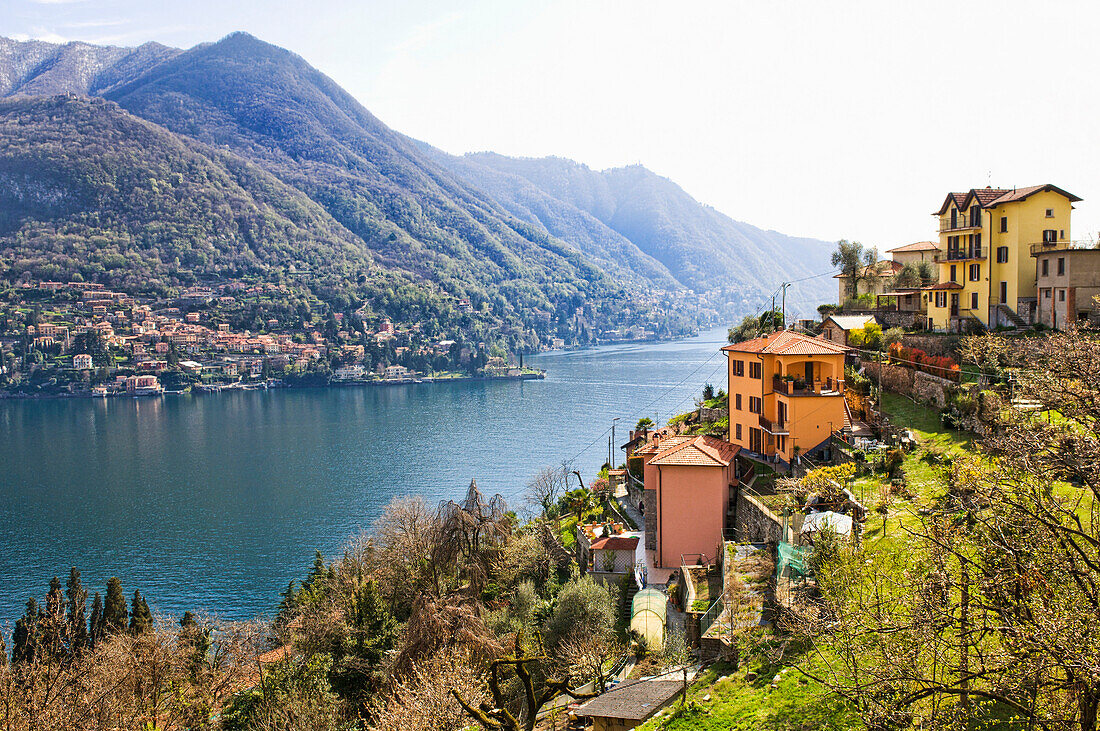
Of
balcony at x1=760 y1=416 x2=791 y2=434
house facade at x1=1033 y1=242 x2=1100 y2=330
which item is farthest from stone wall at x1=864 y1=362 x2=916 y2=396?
house facade at x1=1033 y1=242 x2=1100 y2=330

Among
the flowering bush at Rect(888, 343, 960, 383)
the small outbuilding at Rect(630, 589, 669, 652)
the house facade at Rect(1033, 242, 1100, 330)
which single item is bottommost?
the small outbuilding at Rect(630, 589, 669, 652)

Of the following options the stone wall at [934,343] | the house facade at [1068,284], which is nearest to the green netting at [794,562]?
the stone wall at [934,343]

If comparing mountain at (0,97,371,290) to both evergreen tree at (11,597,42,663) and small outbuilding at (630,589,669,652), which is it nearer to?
evergreen tree at (11,597,42,663)

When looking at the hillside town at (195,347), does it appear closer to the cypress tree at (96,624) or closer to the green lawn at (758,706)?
the cypress tree at (96,624)

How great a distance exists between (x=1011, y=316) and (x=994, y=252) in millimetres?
2291

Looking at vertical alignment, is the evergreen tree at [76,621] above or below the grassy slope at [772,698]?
below

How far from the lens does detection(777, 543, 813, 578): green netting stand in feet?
36.3

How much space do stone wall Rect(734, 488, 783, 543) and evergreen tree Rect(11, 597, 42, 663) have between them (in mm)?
19701

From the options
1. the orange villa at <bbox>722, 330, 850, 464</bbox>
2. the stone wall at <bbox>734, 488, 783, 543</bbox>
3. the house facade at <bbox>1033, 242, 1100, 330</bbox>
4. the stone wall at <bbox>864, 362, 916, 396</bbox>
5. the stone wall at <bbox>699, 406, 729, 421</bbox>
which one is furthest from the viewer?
the stone wall at <bbox>699, 406, 729, 421</bbox>

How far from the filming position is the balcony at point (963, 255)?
22778 mm

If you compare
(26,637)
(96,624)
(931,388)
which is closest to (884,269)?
(931,388)

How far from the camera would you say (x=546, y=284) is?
188 metres

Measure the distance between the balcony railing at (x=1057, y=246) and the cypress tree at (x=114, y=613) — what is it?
98.6ft

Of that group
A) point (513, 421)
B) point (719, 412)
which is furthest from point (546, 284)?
point (719, 412)
